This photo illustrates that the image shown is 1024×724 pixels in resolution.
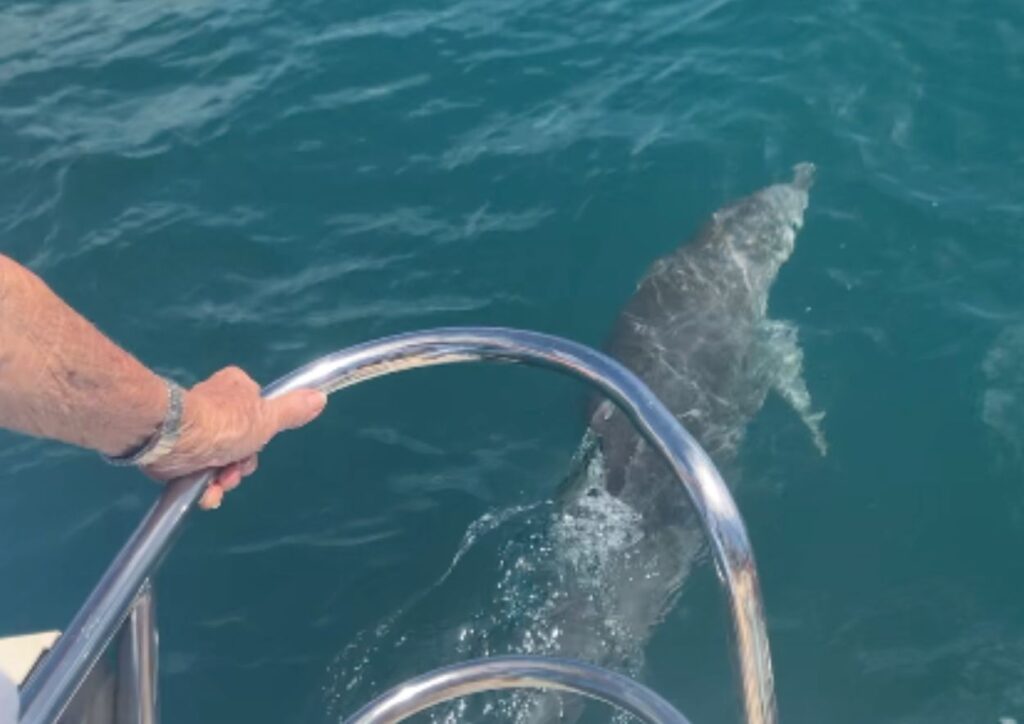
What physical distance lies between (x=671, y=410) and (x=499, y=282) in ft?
6.50

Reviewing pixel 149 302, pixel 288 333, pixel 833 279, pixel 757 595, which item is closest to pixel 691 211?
pixel 833 279

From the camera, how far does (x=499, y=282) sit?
29.2 feet

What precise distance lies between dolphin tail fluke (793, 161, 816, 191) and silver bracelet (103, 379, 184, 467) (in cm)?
757

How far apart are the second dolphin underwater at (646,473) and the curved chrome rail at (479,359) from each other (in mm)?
3365

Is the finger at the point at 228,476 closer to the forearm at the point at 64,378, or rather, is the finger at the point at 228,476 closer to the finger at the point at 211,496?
the finger at the point at 211,496

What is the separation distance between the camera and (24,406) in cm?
235

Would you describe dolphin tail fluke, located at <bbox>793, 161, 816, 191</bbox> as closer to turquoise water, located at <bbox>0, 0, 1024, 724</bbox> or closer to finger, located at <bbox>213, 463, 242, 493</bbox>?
turquoise water, located at <bbox>0, 0, 1024, 724</bbox>

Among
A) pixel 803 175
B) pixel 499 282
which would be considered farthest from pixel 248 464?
pixel 803 175

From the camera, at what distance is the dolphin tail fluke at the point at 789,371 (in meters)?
7.74

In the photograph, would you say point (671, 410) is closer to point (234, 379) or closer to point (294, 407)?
point (294, 407)

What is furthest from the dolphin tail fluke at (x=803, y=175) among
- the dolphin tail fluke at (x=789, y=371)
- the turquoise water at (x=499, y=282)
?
the dolphin tail fluke at (x=789, y=371)

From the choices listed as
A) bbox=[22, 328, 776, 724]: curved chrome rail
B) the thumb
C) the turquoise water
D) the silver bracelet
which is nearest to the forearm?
the silver bracelet

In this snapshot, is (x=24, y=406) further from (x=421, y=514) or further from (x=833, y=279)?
(x=833, y=279)

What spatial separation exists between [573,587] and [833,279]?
343 centimetres
